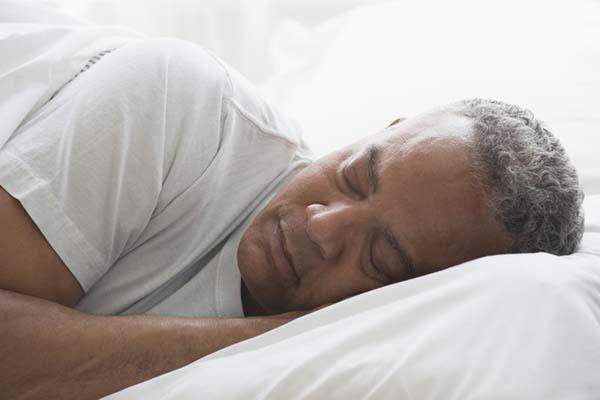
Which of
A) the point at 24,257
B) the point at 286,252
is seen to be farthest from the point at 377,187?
the point at 24,257

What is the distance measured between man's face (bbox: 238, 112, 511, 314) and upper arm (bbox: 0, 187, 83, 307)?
0.27 metres

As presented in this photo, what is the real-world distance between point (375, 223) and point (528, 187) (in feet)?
0.71

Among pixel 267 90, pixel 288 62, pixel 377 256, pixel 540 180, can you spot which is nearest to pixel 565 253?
pixel 540 180

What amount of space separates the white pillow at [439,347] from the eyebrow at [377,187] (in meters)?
0.15

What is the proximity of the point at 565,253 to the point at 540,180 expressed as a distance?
0.11 meters

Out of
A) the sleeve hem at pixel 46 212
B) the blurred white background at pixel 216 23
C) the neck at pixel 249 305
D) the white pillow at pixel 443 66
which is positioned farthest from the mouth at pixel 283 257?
the blurred white background at pixel 216 23

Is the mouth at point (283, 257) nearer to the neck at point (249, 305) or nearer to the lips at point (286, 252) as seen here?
the lips at point (286, 252)

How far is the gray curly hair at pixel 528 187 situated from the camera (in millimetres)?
1004

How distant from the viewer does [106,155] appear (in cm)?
98

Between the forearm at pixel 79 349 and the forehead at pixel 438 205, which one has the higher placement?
the forehead at pixel 438 205

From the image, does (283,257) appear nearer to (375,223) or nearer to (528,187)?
(375,223)

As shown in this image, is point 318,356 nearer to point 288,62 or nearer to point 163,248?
point 163,248

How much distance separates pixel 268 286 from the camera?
43.1 inches

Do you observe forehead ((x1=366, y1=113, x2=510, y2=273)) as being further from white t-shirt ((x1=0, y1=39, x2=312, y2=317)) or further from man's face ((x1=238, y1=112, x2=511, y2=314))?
white t-shirt ((x1=0, y1=39, x2=312, y2=317))
